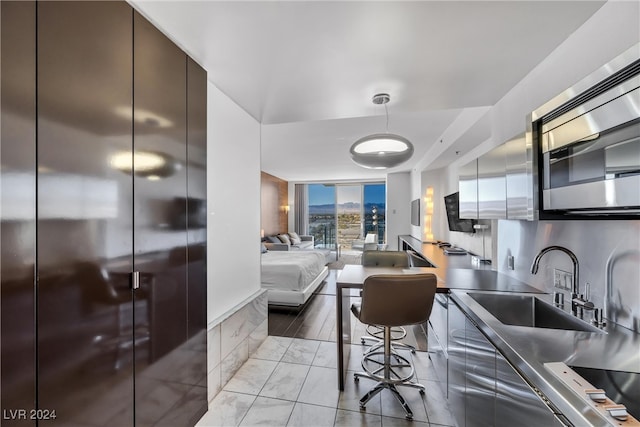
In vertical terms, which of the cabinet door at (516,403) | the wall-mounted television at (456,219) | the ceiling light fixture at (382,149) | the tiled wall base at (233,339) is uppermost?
the ceiling light fixture at (382,149)

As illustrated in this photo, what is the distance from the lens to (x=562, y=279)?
1.60 m

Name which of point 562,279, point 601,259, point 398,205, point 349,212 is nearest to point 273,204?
point 349,212

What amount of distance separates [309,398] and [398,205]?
21.1 ft

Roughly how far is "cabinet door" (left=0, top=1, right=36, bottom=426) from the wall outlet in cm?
260

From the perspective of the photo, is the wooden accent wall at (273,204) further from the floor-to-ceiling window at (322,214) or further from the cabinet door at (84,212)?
the cabinet door at (84,212)

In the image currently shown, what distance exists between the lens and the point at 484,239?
3.41 metres

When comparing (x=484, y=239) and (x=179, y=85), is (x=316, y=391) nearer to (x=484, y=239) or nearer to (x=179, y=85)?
(x=179, y=85)

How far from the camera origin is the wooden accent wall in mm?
7621

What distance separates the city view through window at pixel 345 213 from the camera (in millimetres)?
9211

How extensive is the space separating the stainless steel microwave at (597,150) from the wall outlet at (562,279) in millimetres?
563

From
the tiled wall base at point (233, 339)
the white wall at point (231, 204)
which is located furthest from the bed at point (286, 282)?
the white wall at point (231, 204)

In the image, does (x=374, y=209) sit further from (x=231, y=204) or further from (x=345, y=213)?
(x=231, y=204)

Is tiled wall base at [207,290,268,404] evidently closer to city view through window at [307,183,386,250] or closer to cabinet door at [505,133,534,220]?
cabinet door at [505,133,534,220]

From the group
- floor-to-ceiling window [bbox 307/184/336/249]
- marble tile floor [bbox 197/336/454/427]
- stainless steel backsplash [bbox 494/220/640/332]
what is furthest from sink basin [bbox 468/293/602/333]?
floor-to-ceiling window [bbox 307/184/336/249]
